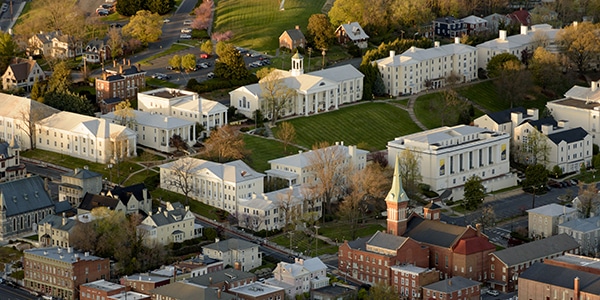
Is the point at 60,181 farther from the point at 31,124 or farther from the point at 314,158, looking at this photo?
the point at 314,158

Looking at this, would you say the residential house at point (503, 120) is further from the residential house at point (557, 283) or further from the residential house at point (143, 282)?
the residential house at point (143, 282)

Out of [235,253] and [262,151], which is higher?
[235,253]

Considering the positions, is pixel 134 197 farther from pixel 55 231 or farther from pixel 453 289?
pixel 453 289

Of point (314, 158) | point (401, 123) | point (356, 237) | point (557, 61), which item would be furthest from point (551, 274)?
point (557, 61)

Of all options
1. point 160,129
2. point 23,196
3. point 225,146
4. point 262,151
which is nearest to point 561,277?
point 225,146

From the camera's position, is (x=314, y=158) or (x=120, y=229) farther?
(x=314, y=158)

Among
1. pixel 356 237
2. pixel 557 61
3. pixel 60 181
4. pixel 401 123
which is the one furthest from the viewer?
pixel 557 61
